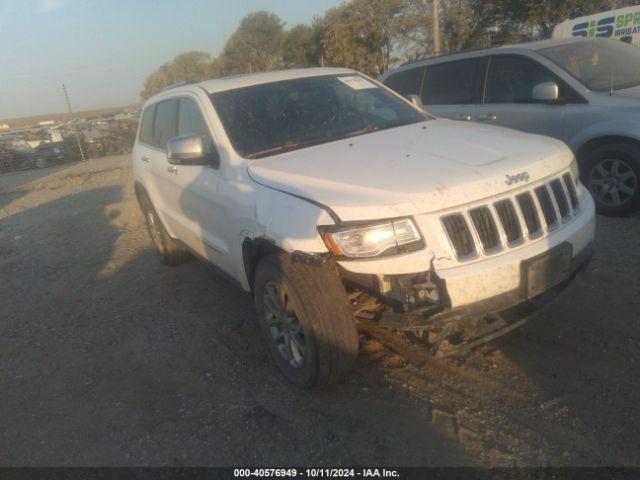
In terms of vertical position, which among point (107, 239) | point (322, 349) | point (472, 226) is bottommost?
point (107, 239)

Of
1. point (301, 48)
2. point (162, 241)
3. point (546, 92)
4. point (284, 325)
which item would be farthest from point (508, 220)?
point (301, 48)

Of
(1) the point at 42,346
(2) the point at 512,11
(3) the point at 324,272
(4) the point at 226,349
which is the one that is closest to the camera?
(3) the point at 324,272

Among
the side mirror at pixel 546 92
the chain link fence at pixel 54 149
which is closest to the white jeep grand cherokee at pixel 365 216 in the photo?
the side mirror at pixel 546 92

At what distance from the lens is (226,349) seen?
372cm

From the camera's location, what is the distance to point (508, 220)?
262cm

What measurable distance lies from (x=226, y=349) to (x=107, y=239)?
4379 millimetres

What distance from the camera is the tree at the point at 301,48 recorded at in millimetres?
29481

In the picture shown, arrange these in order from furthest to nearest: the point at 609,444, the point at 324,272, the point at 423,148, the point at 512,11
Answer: the point at 512,11
the point at 423,148
the point at 324,272
the point at 609,444

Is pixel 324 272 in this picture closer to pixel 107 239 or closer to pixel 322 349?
pixel 322 349

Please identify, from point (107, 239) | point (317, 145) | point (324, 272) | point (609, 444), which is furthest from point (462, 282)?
point (107, 239)

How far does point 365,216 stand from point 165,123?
9.88 ft

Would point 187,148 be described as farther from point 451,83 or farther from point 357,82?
point 451,83

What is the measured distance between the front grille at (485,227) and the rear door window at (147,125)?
12.3ft

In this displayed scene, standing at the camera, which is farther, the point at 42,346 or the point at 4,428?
the point at 42,346
